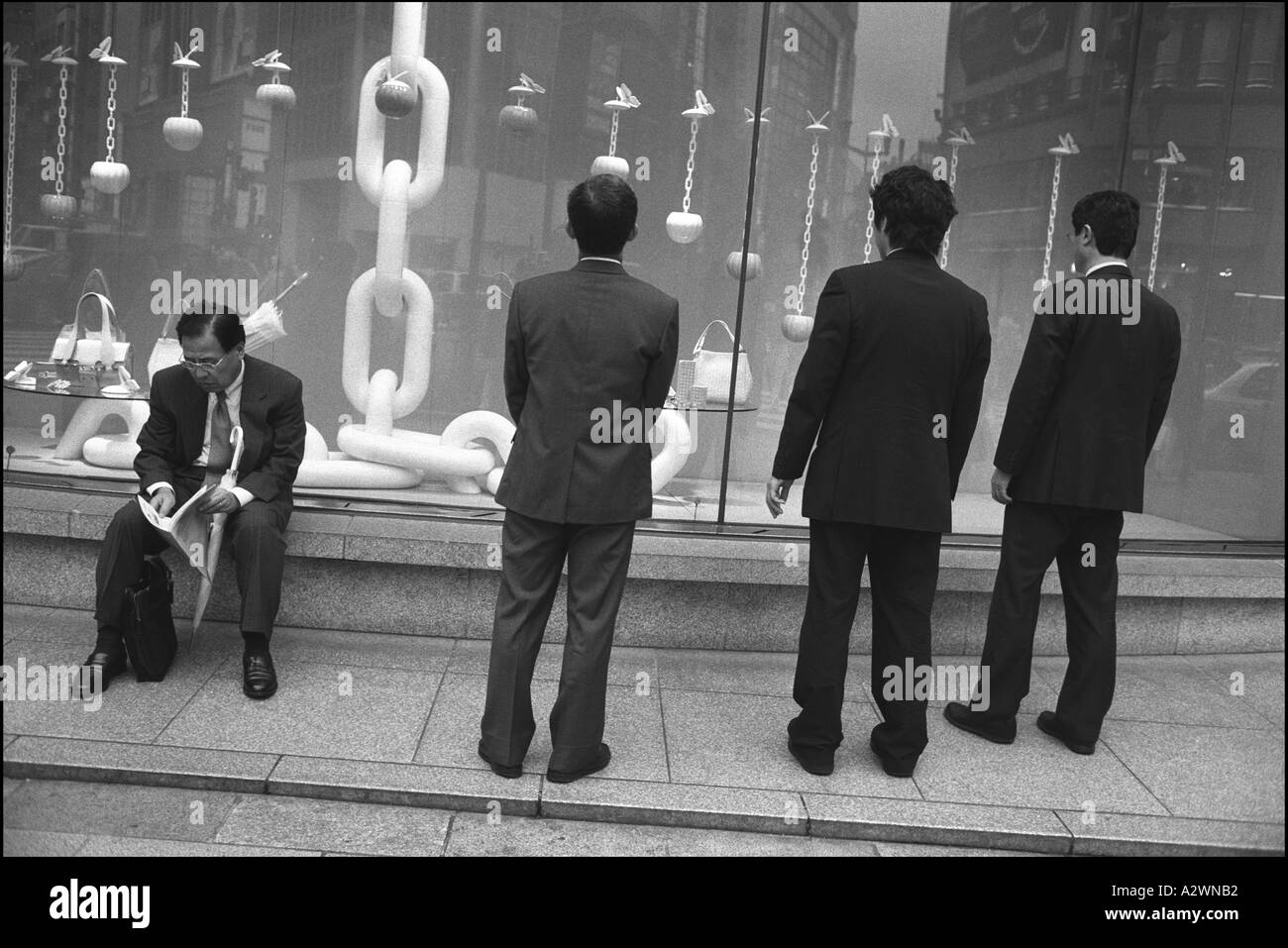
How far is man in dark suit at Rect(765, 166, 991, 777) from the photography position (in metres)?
3.98

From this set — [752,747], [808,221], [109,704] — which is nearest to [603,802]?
[752,747]

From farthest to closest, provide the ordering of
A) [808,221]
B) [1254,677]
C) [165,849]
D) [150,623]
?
[808,221] < [1254,677] < [150,623] < [165,849]

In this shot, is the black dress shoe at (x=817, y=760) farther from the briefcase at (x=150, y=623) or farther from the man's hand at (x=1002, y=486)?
the briefcase at (x=150, y=623)

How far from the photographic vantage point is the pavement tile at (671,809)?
153 inches

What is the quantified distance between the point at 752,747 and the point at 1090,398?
1665 millimetres

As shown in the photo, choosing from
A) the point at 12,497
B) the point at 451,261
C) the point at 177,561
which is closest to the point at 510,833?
the point at 177,561

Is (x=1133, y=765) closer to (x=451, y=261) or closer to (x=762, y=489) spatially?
(x=762, y=489)

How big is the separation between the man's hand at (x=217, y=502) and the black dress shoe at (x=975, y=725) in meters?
2.75

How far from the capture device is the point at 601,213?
3855 millimetres

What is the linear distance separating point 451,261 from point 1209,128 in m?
3.93

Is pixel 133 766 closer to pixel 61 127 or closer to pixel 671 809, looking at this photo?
pixel 671 809

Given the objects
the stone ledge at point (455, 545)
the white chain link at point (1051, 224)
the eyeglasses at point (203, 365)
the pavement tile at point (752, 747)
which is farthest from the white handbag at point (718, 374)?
the eyeglasses at point (203, 365)

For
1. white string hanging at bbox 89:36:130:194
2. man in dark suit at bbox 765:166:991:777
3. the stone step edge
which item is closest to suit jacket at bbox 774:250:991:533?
man in dark suit at bbox 765:166:991:777

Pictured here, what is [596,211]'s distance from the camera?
3.86 metres
